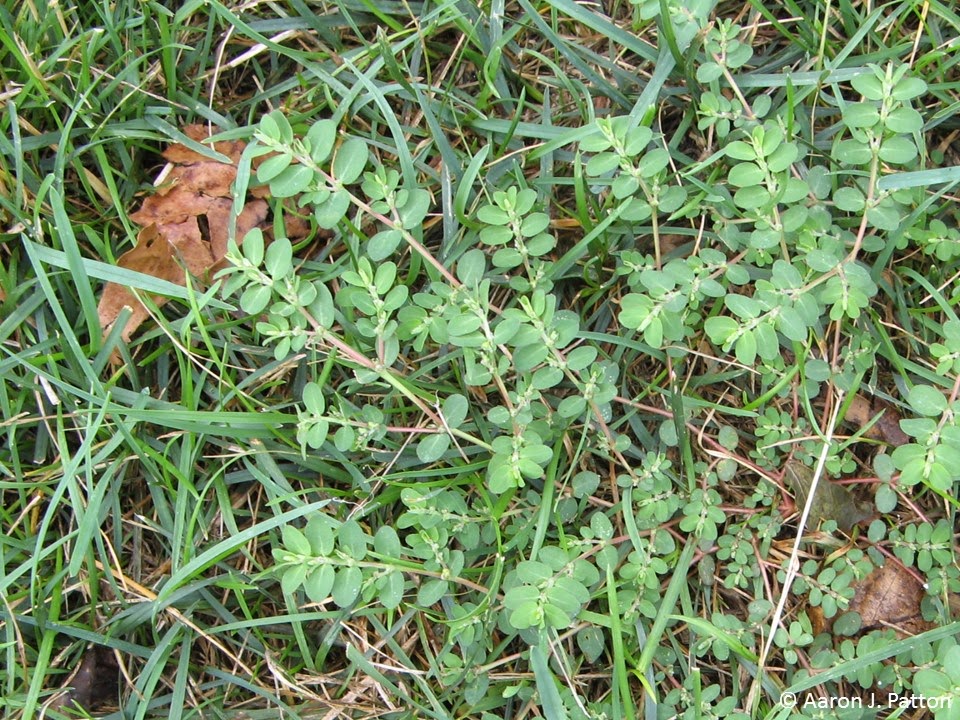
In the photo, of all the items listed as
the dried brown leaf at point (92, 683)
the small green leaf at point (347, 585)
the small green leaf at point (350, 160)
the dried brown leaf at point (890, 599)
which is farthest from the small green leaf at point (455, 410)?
the dried brown leaf at point (92, 683)

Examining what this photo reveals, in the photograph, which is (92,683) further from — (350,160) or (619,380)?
(619,380)

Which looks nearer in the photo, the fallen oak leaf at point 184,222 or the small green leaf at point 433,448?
the small green leaf at point 433,448

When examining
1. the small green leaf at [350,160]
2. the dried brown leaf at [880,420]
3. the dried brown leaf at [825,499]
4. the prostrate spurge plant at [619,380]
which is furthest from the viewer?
the dried brown leaf at [880,420]

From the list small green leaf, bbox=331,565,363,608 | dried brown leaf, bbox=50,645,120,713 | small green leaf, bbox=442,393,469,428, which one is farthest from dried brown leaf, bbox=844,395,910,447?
dried brown leaf, bbox=50,645,120,713

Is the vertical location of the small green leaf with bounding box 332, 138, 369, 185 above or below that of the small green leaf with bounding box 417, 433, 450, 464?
above

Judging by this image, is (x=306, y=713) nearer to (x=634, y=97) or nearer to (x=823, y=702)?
(x=823, y=702)

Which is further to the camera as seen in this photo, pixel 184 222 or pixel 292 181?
pixel 184 222

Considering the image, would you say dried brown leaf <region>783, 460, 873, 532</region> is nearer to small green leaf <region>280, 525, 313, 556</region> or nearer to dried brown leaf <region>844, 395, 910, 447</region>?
dried brown leaf <region>844, 395, 910, 447</region>

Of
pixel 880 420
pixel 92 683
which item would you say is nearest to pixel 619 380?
pixel 880 420

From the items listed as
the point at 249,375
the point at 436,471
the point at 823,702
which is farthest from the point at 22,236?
the point at 823,702

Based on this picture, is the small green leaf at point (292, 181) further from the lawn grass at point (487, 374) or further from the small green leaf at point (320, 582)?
the small green leaf at point (320, 582)
